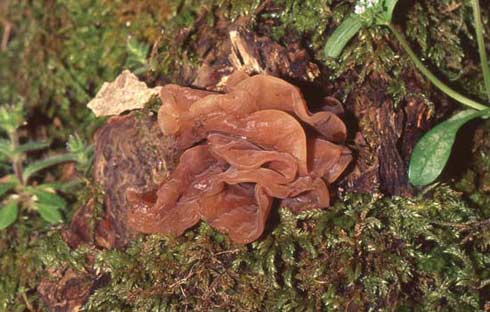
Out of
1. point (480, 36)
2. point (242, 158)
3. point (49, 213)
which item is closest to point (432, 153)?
point (480, 36)

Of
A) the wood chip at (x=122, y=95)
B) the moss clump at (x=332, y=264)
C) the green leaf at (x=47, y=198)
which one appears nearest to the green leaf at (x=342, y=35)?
the moss clump at (x=332, y=264)

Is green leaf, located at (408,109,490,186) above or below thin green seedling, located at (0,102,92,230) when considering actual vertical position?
above

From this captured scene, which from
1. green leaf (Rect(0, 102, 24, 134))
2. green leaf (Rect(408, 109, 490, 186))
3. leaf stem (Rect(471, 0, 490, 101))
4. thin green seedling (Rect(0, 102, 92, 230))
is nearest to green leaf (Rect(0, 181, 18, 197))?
thin green seedling (Rect(0, 102, 92, 230))

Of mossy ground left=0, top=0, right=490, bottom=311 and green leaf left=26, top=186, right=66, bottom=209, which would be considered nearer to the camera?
mossy ground left=0, top=0, right=490, bottom=311

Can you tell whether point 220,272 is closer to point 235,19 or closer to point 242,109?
point 242,109

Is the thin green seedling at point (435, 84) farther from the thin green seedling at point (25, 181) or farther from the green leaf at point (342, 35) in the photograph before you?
the thin green seedling at point (25, 181)

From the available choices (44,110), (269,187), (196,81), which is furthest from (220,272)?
(44,110)

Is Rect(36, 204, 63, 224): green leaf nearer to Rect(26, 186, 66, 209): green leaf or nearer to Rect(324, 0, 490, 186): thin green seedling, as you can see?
Rect(26, 186, 66, 209): green leaf
